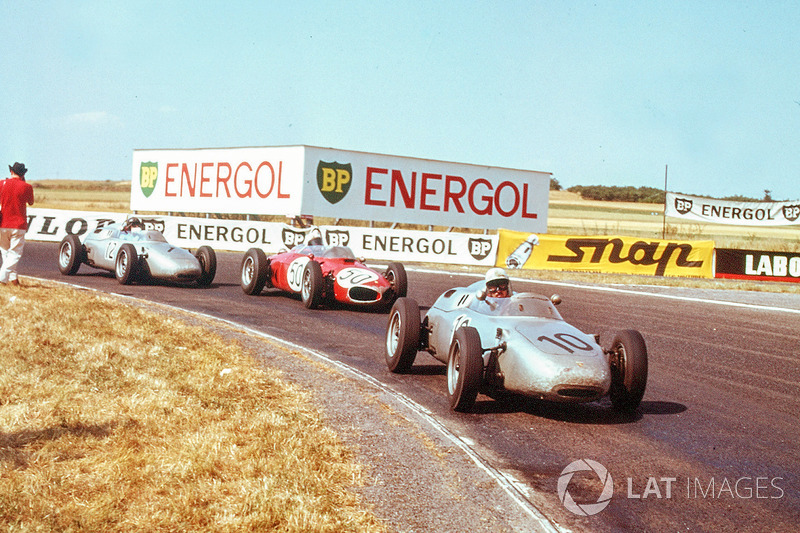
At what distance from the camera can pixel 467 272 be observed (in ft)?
77.8

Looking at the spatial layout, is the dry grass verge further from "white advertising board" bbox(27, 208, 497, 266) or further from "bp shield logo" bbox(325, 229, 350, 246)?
"white advertising board" bbox(27, 208, 497, 266)

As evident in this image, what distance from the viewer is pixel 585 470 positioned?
5633mm

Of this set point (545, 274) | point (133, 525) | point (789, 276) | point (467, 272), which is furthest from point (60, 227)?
point (133, 525)

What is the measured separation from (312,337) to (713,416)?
5259 millimetres

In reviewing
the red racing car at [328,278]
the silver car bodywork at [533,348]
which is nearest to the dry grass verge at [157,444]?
the silver car bodywork at [533,348]

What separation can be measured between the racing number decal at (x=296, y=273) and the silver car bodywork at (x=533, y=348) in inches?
244

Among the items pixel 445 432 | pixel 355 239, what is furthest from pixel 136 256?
pixel 355 239

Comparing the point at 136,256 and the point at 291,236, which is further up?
the point at 291,236

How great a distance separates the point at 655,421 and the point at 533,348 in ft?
4.21

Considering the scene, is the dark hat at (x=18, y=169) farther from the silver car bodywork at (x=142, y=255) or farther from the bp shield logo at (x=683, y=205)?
the bp shield logo at (x=683, y=205)

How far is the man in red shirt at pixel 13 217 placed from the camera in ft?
40.9

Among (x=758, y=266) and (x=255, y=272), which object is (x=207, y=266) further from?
(x=758, y=266)

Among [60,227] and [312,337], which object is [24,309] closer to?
[312,337]

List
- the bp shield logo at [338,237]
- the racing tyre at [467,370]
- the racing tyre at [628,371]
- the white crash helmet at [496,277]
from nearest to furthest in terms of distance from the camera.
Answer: the racing tyre at [467,370] → the racing tyre at [628,371] → the white crash helmet at [496,277] → the bp shield logo at [338,237]
